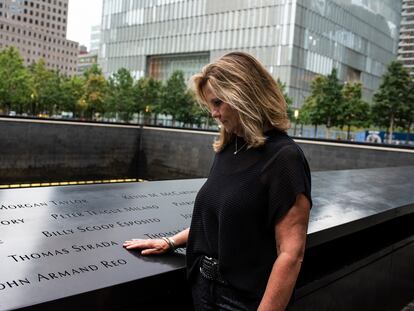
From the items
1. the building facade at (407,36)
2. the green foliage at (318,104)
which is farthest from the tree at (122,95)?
the building facade at (407,36)

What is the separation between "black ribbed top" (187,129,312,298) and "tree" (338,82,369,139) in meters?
42.3

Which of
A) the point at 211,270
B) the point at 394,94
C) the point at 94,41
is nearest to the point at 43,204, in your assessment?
the point at 211,270

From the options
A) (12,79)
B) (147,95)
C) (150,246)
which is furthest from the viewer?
(147,95)

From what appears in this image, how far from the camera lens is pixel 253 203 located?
1.84 m

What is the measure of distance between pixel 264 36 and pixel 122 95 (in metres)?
20.4

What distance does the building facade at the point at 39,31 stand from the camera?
443 ft

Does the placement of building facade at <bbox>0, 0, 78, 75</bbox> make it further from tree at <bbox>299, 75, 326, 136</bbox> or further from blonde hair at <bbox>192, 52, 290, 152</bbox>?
blonde hair at <bbox>192, 52, 290, 152</bbox>

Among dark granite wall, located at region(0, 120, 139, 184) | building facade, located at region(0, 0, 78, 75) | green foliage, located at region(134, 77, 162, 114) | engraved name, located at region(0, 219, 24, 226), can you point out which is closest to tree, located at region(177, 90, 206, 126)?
green foliage, located at region(134, 77, 162, 114)

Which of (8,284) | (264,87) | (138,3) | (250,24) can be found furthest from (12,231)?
(138,3)

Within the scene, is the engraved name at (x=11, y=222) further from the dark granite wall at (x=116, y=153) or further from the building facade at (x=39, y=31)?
the building facade at (x=39, y=31)

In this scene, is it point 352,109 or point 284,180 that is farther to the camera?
point 352,109

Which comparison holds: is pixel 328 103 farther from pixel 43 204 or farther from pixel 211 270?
pixel 211 270

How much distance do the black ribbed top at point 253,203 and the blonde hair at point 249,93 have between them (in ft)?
0.20

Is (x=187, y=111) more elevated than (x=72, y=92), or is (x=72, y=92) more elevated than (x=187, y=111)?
(x=72, y=92)
